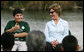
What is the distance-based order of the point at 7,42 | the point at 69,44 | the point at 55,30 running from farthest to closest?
the point at 55,30 < the point at 7,42 < the point at 69,44

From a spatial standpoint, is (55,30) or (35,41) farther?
(55,30)

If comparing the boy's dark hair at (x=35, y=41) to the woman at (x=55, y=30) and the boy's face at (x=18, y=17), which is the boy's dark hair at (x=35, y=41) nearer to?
the woman at (x=55, y=30)

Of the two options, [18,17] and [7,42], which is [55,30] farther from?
[7,42]

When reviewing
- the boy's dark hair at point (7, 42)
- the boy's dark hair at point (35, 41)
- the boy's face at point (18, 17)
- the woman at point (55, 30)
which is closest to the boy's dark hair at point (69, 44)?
the boy's dark hair at point (35, 41)

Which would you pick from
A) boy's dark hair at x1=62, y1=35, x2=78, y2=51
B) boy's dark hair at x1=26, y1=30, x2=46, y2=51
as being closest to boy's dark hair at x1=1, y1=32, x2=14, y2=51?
boy's dark hair at x1=26, y1=30, x2=46, y2=51

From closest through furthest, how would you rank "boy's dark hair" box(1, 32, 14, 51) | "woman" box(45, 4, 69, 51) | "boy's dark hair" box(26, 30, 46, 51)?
"boy's dark hair" box(26, 30, 46, 51) < "boy's dark hair" box(1, 32, 14, 51) < "woman" box(45, 4, 69, 51)

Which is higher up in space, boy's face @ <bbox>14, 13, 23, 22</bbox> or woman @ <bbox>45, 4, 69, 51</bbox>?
boy's face @ <bbox>14, 13, 23, 22</bbox>

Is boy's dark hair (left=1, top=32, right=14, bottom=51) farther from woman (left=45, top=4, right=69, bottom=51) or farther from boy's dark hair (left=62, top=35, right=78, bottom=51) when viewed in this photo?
woman (left=45, top=4, right=69, bottom=51)

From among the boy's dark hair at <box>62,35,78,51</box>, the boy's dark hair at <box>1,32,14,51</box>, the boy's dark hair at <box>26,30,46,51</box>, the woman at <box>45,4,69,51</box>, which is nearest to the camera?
the boy's dark hair at <box>26,30,46,51</box>

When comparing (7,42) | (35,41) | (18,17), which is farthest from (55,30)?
(35,41)

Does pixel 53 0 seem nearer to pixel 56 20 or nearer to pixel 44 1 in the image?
pixel 44 1

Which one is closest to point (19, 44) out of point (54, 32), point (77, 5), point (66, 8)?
point (54, 32)

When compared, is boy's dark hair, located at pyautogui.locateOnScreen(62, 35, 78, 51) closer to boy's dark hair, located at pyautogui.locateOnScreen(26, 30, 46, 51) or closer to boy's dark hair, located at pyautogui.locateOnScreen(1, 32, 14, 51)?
boy's dark hair, located at pyautogui.locateOnScreen(26, 30, 46, 51)

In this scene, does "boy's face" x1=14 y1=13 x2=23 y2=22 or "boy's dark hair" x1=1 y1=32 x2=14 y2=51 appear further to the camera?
"boy's face" x1=14 y1=13 x2=23 y2=22
